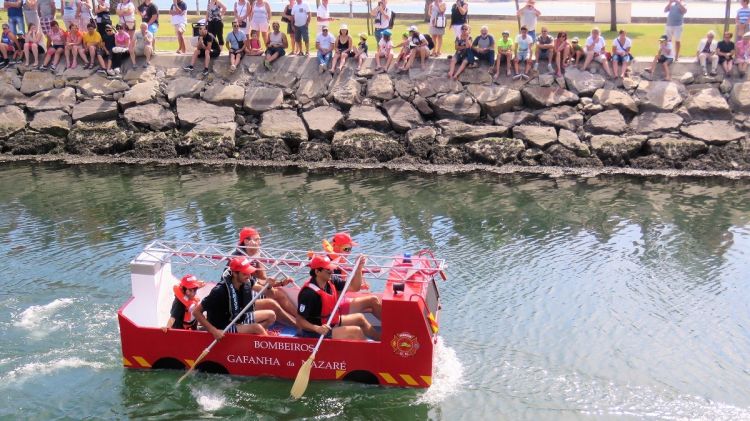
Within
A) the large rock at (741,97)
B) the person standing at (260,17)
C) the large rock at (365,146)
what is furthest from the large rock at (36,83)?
the large rock at (741,97)

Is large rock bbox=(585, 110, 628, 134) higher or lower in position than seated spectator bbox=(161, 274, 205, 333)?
higher

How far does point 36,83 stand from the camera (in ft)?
80.9

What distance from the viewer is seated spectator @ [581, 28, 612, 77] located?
75.9ft

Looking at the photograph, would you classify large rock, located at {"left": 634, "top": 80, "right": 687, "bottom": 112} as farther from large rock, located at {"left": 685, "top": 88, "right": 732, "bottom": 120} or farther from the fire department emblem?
the fire department emblem

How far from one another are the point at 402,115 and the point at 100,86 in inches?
340

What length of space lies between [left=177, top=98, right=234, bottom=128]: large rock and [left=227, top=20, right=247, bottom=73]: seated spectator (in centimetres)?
130

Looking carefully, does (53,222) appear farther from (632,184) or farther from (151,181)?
(632,184)

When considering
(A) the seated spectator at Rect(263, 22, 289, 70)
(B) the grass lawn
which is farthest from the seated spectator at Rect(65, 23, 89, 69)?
(A) the seated spectator at Rect(263, 22, 289, 70)

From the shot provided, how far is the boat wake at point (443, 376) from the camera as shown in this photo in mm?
11039

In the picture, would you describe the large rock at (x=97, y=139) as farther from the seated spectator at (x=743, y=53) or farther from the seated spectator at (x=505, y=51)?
the seated spectator at (x=743, y=53)

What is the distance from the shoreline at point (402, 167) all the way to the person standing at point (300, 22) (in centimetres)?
409

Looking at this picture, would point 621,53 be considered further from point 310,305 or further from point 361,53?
point 310,305

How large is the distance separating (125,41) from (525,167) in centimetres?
1178

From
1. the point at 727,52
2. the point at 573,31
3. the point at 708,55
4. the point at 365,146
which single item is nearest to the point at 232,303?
the point at 365,146
